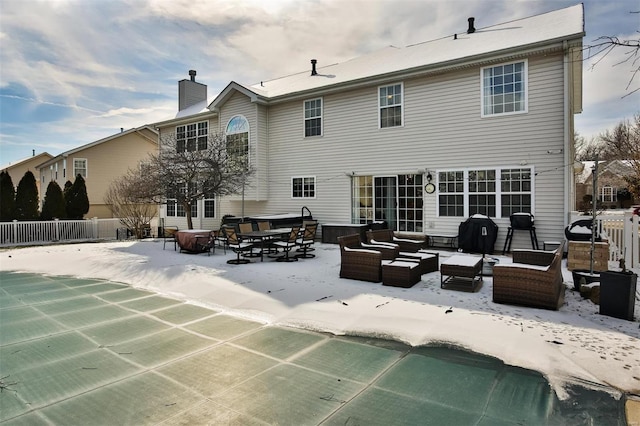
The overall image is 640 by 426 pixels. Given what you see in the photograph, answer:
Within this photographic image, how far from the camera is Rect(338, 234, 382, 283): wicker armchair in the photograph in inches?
281

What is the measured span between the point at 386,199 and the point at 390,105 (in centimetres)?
324

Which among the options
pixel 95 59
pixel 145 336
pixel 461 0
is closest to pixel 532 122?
pixel 461 0

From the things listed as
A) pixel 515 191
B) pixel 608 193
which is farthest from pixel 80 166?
pixel 608 193

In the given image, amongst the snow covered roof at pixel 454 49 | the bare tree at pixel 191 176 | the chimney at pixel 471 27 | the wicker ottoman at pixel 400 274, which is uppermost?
the chimney at pixel 471 27

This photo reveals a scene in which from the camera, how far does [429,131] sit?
38.4 ft

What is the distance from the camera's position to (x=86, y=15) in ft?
32.5

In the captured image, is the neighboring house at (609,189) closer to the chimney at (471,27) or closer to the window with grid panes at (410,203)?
the chimney at (471,27)

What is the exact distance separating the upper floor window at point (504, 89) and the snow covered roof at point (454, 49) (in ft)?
1.83

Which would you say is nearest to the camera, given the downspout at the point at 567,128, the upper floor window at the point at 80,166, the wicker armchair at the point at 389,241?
the wicker armchair at the point at 389,241

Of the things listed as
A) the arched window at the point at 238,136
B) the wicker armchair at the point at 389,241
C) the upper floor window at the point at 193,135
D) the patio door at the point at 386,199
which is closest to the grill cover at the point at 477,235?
the patio door at the point at 386,199

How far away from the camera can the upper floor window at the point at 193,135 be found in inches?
671

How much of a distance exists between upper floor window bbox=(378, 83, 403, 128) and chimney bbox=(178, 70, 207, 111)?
42.2ft

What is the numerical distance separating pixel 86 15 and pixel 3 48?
4575 millimetres

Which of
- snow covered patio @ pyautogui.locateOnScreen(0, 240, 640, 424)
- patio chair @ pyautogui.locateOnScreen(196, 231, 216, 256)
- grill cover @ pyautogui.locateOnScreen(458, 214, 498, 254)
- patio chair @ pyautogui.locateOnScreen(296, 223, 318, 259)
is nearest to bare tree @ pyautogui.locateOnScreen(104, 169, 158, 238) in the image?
patio chair @ pyautogui.locateOnScreen(196, 231, 216, 256)
